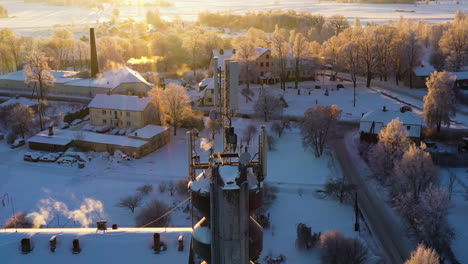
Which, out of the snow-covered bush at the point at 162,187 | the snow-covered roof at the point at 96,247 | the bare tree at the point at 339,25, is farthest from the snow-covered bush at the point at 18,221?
the bare tree at the point at 339,25

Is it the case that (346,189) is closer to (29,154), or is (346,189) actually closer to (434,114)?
(434,114)

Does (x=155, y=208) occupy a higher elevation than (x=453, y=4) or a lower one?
lower

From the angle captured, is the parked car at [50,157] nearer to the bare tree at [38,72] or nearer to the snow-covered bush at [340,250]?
the bare tree at [38,72]

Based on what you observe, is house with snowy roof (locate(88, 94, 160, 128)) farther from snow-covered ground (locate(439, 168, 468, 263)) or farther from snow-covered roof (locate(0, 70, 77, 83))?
snow-covered ground (locate(439, 168, 468, 263))

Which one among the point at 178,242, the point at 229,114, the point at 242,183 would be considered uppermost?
the point at 229,114

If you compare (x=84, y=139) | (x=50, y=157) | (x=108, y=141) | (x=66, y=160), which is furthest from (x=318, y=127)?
(x=50, y=157)

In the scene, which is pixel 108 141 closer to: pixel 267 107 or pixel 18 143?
pixel 18 143

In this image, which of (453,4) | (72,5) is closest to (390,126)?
(453,4)

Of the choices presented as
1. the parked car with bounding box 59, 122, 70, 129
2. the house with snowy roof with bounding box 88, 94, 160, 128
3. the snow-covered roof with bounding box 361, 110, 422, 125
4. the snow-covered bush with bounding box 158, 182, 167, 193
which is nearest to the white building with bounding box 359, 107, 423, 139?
the snow-covered roof with bounding box 361, 110, 422, 125
